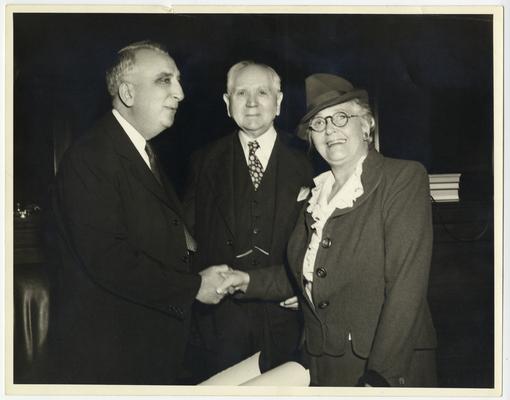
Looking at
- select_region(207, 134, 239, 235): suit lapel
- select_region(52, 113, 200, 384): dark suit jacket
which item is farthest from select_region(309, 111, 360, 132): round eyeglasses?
select_region(52, 113, 200, 384): dark suit jacket

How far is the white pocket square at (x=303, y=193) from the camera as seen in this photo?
2.59 m

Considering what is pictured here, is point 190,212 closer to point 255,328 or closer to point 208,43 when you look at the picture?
point 255,328

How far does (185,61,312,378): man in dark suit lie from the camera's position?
8.46ft

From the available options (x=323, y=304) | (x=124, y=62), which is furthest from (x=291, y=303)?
(x=124, y=62)

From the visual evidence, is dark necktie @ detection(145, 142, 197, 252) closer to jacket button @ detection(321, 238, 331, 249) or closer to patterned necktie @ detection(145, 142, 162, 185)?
patterned necktie @ detection(145, 142, 162, 185)

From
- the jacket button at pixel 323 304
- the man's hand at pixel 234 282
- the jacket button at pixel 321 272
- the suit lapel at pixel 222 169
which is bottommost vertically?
the jacket button at pixel 323 304

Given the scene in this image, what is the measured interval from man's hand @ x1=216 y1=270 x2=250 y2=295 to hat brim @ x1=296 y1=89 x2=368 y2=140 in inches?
25.6

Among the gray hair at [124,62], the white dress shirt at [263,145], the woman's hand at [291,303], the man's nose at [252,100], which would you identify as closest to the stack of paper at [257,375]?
the woman's hand at [291,303]

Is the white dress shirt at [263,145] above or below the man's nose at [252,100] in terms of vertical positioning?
below

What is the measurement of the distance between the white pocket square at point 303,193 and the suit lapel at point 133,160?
0.54 metres

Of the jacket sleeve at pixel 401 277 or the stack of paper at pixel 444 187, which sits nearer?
the jacket sleeve at pixel 401 277

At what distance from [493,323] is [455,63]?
1.16 metres

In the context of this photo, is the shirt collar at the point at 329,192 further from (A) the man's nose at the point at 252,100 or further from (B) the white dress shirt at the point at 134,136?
(B) the white dress shirt at the point at 134,136

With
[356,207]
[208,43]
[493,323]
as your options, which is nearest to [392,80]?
[356,207]
